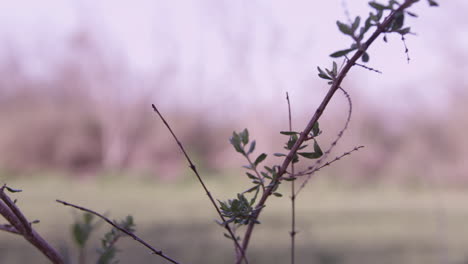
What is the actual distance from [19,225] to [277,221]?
148 inches

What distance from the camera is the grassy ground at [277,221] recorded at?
298 cm

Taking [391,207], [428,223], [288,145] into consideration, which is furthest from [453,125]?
[288,145]

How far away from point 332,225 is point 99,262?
361cm

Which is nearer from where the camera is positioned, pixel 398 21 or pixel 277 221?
pixel 398 21

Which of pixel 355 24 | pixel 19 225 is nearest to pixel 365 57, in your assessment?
pixel 355 24

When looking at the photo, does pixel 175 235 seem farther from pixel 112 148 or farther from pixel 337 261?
pixel 112 148

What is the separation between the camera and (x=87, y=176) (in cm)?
602

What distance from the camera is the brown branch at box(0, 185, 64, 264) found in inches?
14.1

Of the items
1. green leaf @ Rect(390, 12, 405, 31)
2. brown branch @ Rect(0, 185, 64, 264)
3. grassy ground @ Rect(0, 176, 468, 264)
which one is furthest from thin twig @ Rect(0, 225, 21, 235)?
grassy ground @ Rect(0, 176, 468, 264)

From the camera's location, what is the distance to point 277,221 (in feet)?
13.3

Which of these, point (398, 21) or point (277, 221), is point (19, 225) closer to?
point (398, 21)

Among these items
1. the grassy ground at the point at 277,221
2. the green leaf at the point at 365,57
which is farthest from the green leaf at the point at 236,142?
the grassy ground at the point at 277,221

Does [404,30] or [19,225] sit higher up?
[404,30]

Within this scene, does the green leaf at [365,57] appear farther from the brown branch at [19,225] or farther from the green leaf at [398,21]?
the brown branch at [19,225]
